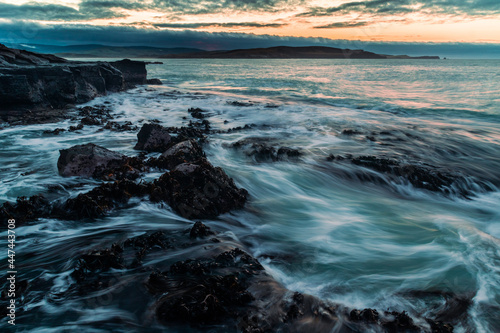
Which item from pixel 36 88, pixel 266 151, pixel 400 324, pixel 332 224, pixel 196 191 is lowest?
pixel 332 224

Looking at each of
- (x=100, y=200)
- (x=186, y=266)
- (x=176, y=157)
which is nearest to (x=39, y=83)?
(x=176, y=157)

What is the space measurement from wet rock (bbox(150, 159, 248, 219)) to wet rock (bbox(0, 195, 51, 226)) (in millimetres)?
1923

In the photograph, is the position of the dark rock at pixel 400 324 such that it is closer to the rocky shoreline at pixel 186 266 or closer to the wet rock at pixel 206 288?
the rocky shoreline at pixel 186 266

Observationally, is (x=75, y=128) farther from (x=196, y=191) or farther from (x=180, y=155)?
(x=196, y=191)

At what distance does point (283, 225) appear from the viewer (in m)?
5.82

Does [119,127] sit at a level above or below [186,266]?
below

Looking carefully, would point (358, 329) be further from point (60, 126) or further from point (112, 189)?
point (60, 126)

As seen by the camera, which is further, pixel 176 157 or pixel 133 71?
pixel 133 71

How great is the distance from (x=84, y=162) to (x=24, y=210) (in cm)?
185

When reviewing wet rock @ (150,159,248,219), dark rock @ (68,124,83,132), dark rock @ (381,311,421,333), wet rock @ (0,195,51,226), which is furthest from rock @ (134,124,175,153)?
dark rock @ (381,311,421,333)

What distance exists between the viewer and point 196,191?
5527mm

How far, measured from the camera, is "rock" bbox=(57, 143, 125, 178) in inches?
265

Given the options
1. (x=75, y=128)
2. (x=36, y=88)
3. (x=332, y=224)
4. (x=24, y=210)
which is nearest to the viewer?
(x=24, y=210)

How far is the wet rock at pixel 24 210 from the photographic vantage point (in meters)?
4.97
